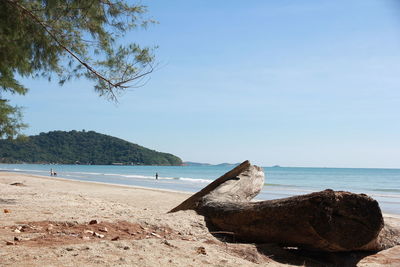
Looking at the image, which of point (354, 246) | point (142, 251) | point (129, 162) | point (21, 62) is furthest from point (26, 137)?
point (129, 162)

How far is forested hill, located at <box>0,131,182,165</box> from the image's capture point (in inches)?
5044

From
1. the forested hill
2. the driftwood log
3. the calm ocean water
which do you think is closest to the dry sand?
the driftwood log

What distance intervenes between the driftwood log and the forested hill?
421 feet

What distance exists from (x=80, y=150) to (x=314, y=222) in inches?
5448

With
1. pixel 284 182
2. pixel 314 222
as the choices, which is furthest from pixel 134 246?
pixel 284 182

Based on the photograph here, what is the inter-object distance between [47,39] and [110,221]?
118 inches

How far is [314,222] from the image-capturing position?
4.59 metres

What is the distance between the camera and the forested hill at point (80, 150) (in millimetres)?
128125

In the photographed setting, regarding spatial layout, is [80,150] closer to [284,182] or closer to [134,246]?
[284,182]

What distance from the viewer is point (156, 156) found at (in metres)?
140

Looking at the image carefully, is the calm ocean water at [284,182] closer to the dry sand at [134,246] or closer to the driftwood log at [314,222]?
the driftwood log at [314,222]

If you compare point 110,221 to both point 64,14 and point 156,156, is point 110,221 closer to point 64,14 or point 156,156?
point 64,14

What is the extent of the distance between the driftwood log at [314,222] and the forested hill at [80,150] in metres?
128

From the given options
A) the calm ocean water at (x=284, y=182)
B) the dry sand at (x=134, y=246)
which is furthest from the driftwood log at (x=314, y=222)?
the calm ocean water at (x=284, y=182)
